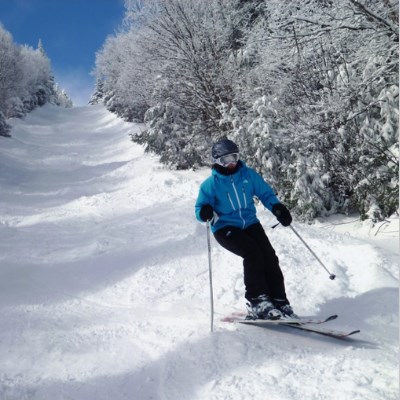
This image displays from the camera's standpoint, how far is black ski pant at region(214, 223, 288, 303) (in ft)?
13.5

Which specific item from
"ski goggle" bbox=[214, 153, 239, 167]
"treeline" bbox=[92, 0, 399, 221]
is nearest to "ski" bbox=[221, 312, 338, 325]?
"ski goggle" bbox=[214, 153, 239, 167]

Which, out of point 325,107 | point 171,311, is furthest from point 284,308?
point 325,107

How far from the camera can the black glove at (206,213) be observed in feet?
13.8

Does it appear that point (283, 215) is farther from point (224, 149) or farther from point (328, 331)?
point (328, 331)

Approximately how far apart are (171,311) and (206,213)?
1.39 metres

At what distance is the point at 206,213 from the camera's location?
13.9ft

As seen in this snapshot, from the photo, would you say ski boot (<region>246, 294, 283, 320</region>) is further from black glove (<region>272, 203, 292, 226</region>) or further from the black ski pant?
black glove (<region>272, 203, 292, 226</region>)

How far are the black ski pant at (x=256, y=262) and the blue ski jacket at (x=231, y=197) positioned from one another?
12 centimetres

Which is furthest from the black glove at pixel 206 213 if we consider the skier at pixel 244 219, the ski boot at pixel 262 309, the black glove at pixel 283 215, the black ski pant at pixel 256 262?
the ski boot at pixel 262 309

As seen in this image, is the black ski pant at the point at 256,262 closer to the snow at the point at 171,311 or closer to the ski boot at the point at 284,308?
the ski boot at the point at 284,308

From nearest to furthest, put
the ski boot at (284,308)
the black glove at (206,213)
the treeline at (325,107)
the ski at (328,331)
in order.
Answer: the ski at (328,331) < the ski boot at (284,308) < the black glove at (206,213) < the treeline at (325,107)

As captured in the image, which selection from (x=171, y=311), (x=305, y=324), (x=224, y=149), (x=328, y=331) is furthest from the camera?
(x=171, y=311)

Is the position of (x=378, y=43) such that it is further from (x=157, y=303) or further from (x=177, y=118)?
(x=177, y=118)

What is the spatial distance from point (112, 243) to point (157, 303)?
8.73 feet
